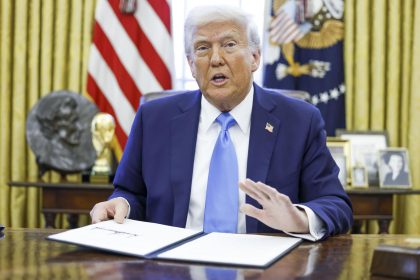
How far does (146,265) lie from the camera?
1173 millimetres

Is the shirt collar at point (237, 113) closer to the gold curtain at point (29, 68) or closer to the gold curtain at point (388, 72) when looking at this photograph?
the gold curtain at point (388, 72)

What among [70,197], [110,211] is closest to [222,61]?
[110,211]

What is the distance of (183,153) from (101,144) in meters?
1.85

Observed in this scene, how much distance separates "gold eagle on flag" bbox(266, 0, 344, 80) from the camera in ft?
13.5

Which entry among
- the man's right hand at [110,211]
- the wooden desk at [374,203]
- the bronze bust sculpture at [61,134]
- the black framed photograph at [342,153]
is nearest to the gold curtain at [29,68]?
the bronze bust sculpture at [61,134]

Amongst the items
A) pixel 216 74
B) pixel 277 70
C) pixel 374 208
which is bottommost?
pixel 374 208

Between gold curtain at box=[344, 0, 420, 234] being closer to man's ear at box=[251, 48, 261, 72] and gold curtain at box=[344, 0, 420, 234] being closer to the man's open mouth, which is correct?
man's ear at box=[251, 48, 261, 72]

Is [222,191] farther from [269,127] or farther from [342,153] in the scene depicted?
[342,153]

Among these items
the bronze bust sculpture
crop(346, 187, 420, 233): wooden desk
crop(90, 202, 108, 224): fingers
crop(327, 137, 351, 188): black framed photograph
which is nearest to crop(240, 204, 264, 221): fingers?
crop(90, 202, 108, 224): fingers

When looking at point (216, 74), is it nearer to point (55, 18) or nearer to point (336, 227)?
point (336, 227)

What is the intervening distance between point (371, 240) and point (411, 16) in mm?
3000

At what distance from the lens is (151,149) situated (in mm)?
2061

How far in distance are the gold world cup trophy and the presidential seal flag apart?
4.00 ft

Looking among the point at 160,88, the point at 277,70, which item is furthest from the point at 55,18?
the point at 277,70
